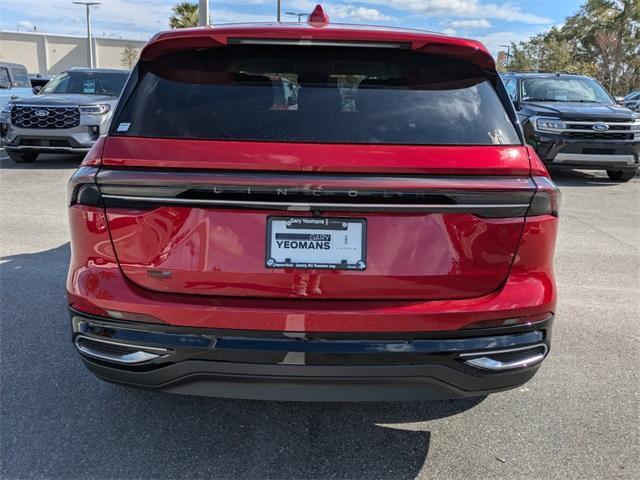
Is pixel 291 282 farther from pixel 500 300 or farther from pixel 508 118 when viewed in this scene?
pixel 508 118

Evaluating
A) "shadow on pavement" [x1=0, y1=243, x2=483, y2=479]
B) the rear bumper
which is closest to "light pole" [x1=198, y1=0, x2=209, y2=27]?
"shadow on pavement" [x1=0, y1=243, x2=483, y2=479]

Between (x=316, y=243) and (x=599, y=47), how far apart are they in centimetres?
4046

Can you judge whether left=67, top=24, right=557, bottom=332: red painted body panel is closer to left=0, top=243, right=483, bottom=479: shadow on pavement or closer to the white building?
left=0, top=243, right=483, bottom=479: shadow on pavement

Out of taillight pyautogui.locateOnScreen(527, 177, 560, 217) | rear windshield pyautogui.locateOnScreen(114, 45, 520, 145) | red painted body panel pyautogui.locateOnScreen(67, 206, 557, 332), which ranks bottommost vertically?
red painted body panel pyautogui.locateOnScreen(67, 206, 557, 332)

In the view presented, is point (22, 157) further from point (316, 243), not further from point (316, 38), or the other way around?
point (316, 243)

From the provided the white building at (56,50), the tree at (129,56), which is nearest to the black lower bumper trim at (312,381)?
the tree at (129,56)

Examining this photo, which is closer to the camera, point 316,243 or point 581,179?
point 316,243

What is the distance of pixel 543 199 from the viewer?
2.24 meters

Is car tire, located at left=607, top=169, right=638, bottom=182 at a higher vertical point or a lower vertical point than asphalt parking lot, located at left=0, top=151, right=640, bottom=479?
lower

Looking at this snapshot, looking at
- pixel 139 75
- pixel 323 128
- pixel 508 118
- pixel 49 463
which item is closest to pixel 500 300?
pixel 508 118

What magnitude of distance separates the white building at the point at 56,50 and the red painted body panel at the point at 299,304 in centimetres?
6740

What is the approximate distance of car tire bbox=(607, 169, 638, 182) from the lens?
10.8 meters

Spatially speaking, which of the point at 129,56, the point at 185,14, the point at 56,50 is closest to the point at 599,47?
the point at 185,14

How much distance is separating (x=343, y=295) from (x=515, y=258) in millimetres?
689
